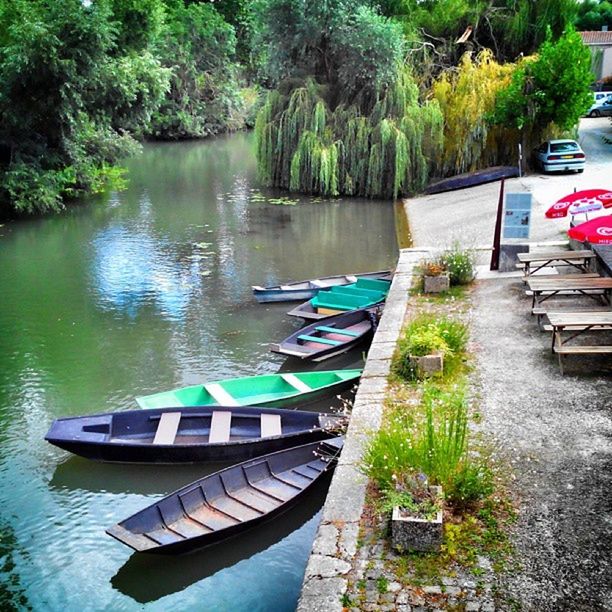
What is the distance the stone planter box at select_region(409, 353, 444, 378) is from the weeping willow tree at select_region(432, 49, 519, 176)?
1815 centimetres

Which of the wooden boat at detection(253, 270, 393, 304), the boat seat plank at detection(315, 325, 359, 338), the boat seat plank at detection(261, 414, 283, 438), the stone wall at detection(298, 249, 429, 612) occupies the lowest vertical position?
the wooden boat at detection(253, 270, 393, 304)

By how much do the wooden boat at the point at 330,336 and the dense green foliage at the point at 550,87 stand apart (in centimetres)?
1420

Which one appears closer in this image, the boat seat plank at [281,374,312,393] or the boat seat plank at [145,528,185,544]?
the boat seat plank at [145,528,185,544]

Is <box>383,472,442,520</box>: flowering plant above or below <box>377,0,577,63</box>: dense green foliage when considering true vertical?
below

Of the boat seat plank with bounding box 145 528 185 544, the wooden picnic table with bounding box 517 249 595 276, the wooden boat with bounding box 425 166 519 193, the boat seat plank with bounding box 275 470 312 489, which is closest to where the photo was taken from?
the boat seat plank with bounding box 145 528 185 544

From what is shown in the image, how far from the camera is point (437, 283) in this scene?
12695mm

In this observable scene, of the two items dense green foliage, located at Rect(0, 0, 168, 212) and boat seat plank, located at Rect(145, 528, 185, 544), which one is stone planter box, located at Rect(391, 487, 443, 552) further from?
dense green foliage, located at Rect(0, 0, 168, 212)

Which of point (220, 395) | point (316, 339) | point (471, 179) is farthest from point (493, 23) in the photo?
point (220, 395)

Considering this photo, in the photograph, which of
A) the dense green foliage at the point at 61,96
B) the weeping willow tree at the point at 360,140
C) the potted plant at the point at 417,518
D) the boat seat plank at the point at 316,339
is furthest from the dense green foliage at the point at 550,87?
the potted plant at the point at 417,518

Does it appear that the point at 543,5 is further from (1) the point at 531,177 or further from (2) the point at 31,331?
(2) the point at 31,331

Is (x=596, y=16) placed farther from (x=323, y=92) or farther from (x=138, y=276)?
(x=138, y=276)

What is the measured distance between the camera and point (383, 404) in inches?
337

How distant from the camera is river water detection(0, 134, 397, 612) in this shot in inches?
303

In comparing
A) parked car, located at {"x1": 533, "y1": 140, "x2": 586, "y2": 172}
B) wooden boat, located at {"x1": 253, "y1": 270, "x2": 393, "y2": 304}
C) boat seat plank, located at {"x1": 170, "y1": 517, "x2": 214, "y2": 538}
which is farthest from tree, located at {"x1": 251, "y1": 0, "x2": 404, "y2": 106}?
boat seat plank, located at {"x1": 170, "y1": 517, "x2": 214, "y2": 538}
